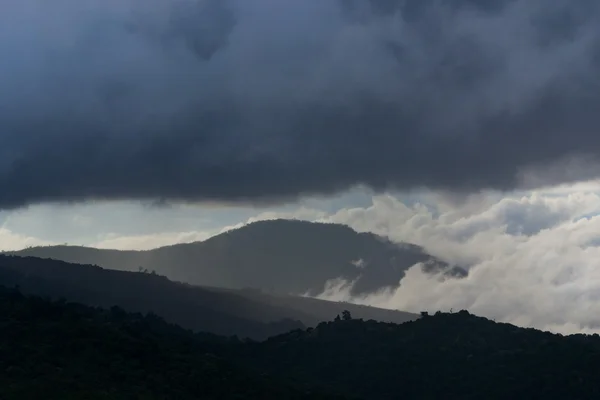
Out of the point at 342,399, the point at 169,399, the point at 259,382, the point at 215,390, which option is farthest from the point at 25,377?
the point at 342,399

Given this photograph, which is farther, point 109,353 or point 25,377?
point 109,353

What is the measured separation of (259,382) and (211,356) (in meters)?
27.8

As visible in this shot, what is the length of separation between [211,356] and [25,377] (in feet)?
186

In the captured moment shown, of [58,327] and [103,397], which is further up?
[58,327]

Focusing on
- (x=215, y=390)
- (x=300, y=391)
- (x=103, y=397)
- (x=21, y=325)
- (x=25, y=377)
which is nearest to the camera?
(x=103, y=397)

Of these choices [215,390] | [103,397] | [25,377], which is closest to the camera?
[103,397]

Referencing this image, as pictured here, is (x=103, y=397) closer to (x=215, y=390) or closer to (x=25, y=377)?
(x=25, y=377)

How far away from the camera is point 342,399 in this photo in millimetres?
174125

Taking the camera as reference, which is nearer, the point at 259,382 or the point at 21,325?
the point at 259,382

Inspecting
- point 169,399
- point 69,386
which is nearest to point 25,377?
point 69,386

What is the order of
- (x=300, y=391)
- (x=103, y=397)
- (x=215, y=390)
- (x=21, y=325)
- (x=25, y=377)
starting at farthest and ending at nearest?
(x=21, y=325), (x=300, y=391), (x=215, y=390), (x=25, y=377), (x=103, y=397)

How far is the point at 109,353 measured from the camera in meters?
179

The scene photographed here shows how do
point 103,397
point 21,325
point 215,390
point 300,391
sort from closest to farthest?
1. point 103,397
2. point 215,390
3. point 300,391
4. point 21,325

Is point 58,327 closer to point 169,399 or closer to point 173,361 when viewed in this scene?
point 173,361
